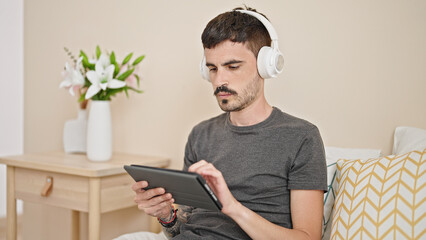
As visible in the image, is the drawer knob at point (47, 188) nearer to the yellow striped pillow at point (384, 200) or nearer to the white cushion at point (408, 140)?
the yellow striped pillow at point (384, 200)

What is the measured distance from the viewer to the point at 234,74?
122cm

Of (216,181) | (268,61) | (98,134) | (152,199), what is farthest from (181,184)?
(98,134)

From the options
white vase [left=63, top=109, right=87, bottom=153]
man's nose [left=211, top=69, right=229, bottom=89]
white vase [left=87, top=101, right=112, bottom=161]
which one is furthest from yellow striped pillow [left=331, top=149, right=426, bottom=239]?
white vase [left=63, top=109, right=87, bottom=153]

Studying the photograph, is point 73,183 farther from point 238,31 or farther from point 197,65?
point 238,31

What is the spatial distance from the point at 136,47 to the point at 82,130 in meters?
0.47

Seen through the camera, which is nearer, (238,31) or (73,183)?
(238,31)

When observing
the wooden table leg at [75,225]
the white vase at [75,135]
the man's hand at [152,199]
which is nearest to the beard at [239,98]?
the man's hand at [152,199]

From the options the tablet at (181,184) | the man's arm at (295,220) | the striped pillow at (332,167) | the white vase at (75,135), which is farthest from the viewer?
the white vase at (75,135)

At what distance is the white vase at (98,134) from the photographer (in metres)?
1.78

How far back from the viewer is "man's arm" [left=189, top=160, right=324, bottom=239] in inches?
38.4

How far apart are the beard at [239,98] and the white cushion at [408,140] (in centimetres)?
45

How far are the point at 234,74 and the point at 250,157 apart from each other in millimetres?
242

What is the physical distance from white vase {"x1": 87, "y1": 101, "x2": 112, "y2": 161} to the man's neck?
2.36 ft

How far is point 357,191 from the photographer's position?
1074mm
